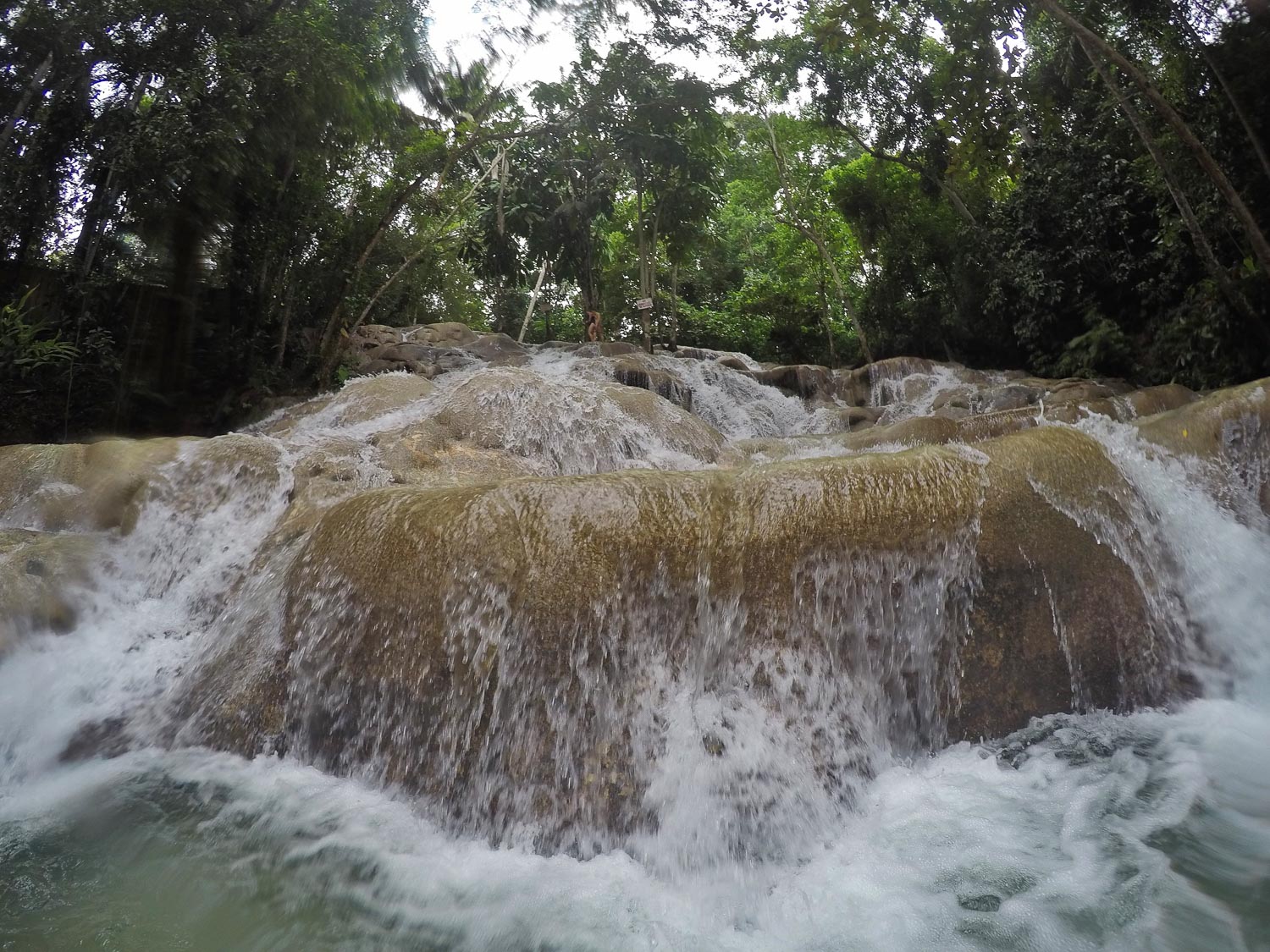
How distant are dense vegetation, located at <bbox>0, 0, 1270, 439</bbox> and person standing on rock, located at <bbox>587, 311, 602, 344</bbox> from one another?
1841 mm

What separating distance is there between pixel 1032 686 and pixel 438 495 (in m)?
3.21

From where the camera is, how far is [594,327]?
18.1 meters

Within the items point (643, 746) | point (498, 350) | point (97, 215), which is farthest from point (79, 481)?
point (498, 350)

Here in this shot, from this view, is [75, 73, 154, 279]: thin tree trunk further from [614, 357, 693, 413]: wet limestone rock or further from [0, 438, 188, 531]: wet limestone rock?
[614, 357, 693, 413]: wet limestone rock

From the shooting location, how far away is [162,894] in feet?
9.14

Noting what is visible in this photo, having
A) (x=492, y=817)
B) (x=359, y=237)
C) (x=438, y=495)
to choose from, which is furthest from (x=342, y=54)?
(x=492, y=817)

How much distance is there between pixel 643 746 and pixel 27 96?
978 cm

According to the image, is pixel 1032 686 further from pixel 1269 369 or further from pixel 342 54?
pixel 342 54

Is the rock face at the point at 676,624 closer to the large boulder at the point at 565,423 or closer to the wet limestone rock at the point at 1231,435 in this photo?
the wet limestone rock at the point at 1231,435

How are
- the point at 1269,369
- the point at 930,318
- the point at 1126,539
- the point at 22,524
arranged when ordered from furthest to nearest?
1. the point at 930,318
2. the point at 1269,369
3. the point at 22,524
4. the point at 1126,539

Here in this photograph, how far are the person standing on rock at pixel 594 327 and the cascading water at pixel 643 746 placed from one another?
13.7 metres

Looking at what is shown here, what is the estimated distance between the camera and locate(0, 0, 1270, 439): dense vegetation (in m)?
8.45

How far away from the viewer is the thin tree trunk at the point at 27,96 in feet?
26.6

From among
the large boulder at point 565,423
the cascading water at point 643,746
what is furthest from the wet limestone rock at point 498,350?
the cascading water at point 643,746
